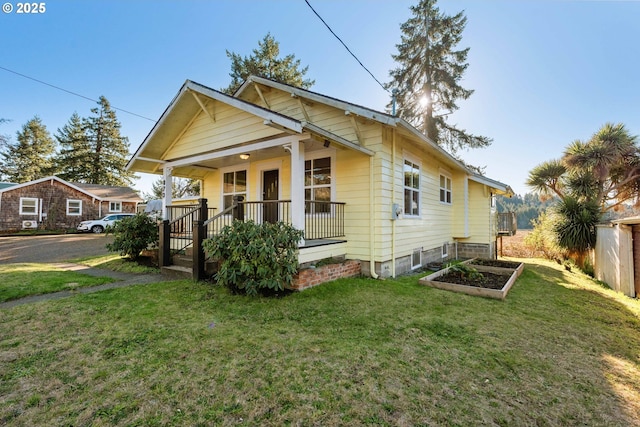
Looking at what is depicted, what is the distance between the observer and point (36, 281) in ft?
20.2

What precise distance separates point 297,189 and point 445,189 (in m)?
7.60

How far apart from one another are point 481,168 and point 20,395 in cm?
2280

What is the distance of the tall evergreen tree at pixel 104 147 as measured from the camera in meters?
35.1

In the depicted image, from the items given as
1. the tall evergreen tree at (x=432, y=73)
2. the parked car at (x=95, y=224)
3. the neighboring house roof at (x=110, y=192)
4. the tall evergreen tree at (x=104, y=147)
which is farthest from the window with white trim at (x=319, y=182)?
the tall evergreen tree at (x=104, y=147)

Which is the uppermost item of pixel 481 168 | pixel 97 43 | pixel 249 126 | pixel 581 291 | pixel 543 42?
pixel 97 43

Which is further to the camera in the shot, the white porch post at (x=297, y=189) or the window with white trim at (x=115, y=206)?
the window with white trim at (x=115, y=206)

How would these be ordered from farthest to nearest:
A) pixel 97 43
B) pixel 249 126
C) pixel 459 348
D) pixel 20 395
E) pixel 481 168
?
pixel 481 168 < pixel 97 43 < pixel 249 126 < pixel 459 348 < pixel 20 395

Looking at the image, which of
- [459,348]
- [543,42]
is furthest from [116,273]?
[543,42]

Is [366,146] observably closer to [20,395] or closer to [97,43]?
[20,395]

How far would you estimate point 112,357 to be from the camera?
2.97m

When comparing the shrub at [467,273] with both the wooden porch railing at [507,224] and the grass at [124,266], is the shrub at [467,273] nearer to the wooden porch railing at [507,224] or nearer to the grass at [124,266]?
the grass at [124,266]

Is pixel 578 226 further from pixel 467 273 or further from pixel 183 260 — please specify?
pixel 183 260

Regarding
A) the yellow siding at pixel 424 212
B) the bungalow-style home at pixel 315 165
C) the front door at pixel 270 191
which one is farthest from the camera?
the front door at pixel 270 191

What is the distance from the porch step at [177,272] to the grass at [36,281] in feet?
3.90
